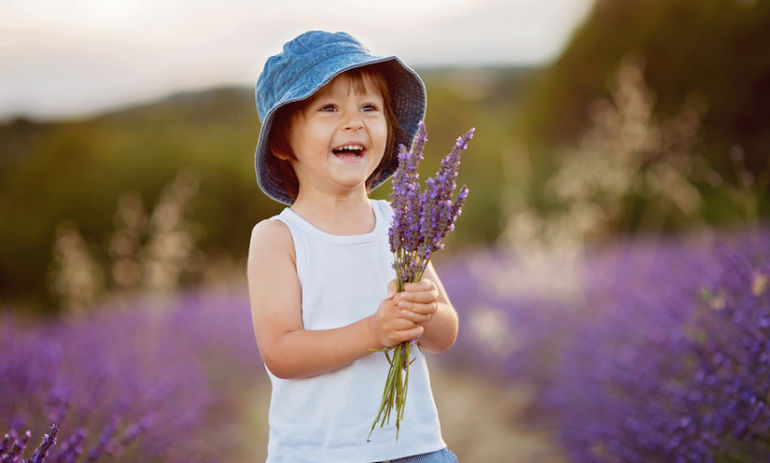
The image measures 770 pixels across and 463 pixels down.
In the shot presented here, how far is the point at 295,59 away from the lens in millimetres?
1685

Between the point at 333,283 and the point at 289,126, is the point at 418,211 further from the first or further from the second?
the point at 289,126

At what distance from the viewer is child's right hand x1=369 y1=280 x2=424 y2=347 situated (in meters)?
1.42

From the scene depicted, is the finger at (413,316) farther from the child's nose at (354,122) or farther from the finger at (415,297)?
the child's nose at (354,122)

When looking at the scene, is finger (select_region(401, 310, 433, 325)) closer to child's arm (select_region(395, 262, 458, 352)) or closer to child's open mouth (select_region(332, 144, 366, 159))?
child's arm (select_region(395, 262, 458, 352))

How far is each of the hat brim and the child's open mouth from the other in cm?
15

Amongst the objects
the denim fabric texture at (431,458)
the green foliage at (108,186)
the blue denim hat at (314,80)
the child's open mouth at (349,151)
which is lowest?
the denim fabric texture at (431,458)

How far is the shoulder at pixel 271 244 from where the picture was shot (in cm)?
160

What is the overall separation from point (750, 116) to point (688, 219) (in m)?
1.78

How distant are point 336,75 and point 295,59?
0.14 metres

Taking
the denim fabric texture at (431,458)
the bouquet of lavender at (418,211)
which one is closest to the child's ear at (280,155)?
the bouquet of lavender at (418,211)

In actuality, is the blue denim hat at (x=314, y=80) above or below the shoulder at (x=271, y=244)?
above

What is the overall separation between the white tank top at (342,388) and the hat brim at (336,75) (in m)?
0.19

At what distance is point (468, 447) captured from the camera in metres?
3.81

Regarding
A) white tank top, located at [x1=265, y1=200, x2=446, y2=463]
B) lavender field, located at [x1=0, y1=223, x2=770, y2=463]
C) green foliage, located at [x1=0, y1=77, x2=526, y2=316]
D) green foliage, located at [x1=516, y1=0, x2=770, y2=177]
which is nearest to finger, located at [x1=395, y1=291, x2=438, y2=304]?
white tank top, located at [x1=265, y1=200, x2=446, y2=463]
